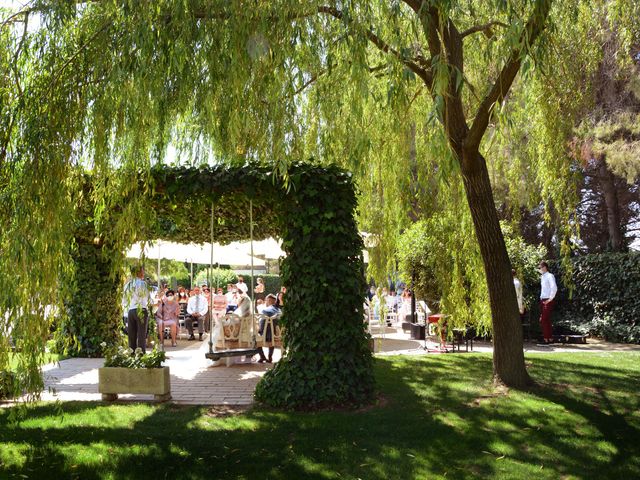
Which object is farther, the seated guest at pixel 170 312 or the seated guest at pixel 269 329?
the seated guest at pixel 170 312

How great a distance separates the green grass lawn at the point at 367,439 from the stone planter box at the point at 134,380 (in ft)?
0.80

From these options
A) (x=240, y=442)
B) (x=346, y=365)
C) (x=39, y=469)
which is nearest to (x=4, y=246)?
(x=39, y=469)

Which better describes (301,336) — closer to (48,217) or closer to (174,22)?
(48,217)

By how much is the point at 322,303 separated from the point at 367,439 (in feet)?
5.97

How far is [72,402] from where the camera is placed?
7.20m

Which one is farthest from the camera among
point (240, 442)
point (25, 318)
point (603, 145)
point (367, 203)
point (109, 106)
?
point (603, 145)

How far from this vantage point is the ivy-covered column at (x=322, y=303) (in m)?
6.84

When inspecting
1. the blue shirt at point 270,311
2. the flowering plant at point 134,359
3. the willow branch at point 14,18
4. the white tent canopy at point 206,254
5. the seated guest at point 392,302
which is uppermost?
the willow branch at point 14,18

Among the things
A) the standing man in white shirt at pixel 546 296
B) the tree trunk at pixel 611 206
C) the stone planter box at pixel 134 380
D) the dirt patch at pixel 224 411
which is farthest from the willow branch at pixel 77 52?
→ the tree trunk at pixel 611 206

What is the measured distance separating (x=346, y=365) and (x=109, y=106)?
3971mm

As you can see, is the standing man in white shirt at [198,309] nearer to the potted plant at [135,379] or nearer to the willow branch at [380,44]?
the potted plant at [135,379]

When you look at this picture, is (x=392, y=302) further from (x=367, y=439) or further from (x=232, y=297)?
(x=367, y=439)

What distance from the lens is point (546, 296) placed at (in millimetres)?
12523

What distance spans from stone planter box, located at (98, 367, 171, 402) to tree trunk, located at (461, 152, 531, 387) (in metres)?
4.31
